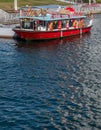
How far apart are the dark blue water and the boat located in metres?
5.23

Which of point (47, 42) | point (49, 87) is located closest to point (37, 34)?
point (47, 42)

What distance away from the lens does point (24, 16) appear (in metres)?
88.7

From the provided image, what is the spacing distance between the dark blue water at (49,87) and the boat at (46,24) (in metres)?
5.23

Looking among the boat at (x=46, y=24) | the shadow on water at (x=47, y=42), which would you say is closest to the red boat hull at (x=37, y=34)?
the boat at (x=46, y=24)

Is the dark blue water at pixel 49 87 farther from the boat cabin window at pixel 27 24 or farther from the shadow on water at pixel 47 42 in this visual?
the boat cabin window at pixel 27 24

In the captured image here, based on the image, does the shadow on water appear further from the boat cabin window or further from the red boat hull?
the boat cabin window

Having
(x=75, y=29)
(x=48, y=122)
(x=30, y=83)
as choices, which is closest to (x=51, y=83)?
(x=30, y=83)

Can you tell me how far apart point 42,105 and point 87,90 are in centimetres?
838

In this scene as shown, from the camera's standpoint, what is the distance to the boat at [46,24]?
86.1 m

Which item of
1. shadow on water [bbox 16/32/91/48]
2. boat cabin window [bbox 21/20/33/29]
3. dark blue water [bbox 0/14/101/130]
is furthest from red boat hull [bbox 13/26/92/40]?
dark blue water [bbox 0/14/101/130]

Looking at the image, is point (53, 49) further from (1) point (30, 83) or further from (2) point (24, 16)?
(1) point (30, 83)

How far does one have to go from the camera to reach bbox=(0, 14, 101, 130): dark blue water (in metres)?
39.2

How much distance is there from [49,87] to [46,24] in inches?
1563

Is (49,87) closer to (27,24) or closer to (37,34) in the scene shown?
(37,34)
